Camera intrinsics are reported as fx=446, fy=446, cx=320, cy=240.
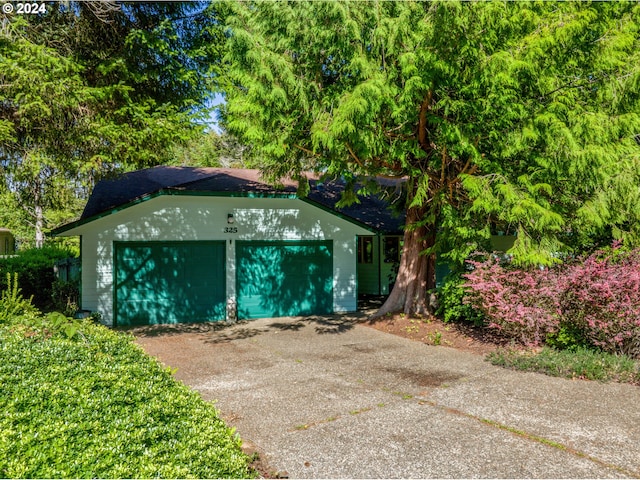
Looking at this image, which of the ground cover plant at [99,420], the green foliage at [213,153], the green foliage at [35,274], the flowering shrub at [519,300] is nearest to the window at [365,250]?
the flowering shrub at [519,300]

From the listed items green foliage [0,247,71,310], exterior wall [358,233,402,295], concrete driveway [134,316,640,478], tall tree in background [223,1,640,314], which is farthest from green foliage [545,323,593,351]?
green foliage [0,247,71,310]

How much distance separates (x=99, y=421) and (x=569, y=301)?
7310 mm

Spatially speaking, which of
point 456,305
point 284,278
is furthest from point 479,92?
point 284,278

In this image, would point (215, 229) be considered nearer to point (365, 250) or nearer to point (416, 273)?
point (416, 273)

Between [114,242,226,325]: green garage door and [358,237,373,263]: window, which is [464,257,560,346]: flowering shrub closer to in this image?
[114,242,226,325]: green garage door

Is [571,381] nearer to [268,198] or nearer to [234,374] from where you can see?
[234,374]

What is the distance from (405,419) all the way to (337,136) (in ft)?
14.1

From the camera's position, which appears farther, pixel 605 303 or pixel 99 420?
pixel 605 303

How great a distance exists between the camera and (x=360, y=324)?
35.9ft

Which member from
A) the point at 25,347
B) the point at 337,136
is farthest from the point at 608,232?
the point at 25,347

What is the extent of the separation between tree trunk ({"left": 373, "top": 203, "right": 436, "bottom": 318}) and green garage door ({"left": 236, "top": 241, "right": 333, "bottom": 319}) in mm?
2093

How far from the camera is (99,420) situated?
2.80 m

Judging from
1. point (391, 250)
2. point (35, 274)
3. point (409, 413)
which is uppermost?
point (391, 250)

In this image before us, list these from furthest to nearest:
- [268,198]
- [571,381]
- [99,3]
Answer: [268,198]
[99,3]
[571,381]
